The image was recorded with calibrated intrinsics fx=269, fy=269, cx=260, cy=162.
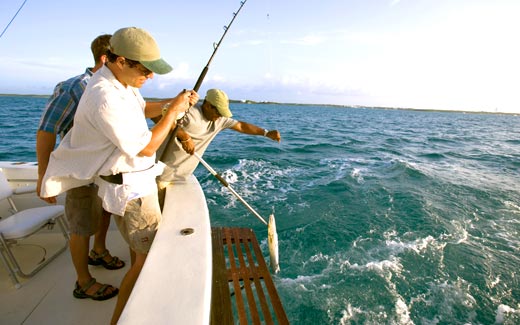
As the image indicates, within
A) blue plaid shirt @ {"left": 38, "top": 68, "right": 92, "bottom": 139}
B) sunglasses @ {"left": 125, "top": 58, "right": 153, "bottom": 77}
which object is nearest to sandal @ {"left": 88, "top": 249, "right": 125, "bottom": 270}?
blue plaid shirt @ {"left": 38, "top": 68, "right": 92, "bottom": 139}

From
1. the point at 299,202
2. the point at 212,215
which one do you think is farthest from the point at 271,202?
Result: the point at 212,215

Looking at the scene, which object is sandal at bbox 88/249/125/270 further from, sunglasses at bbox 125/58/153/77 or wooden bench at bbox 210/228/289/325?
sunglasses at bbox 125/58/153/77

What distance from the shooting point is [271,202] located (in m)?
6.41

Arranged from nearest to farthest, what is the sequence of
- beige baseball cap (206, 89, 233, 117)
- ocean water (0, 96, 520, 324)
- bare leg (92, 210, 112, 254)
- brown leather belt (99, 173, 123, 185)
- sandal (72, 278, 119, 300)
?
brown leather belt (99, 173, 123, 185)
sandal (72, 278, 119, 300)
bare leg (92, 210, 112, 254)
beige baseball cap (206, 89, 233, 117)
ocean water (0, 96, 520, 324)

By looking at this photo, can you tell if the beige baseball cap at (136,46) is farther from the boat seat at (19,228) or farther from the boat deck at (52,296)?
the boat seat at (19,228)

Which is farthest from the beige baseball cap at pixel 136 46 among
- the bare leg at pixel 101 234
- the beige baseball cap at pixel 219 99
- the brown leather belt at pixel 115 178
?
the bare leg at pixel 101 234

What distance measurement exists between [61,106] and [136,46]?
87 centimetres

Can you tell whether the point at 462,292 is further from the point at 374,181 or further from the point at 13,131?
the point at 13,131

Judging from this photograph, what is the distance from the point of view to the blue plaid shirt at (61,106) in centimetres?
180

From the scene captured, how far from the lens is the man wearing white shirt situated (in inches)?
52.4

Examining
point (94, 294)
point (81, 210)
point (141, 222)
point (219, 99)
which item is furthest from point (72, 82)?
point (94, 294)

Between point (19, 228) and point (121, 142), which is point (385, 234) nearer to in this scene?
point (121, 142)

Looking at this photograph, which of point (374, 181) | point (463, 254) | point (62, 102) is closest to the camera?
point (62, 102)

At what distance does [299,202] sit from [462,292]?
3.42 meters
